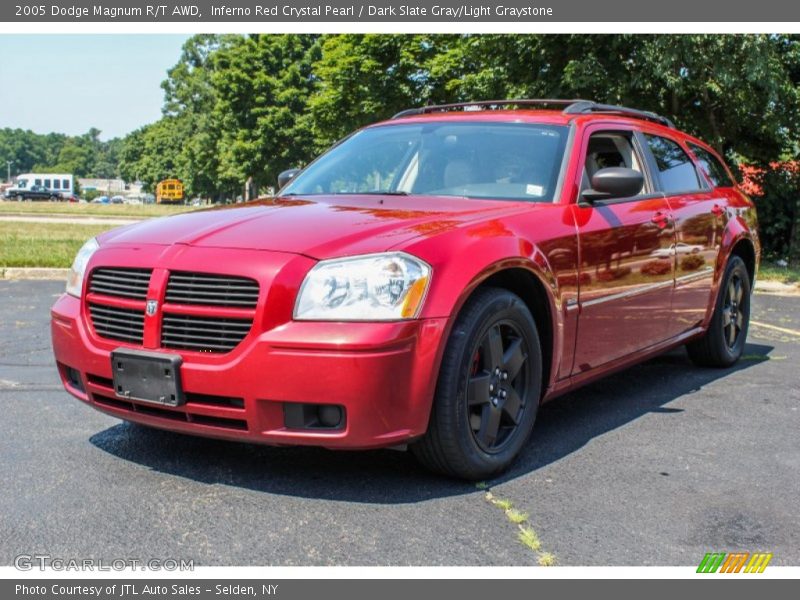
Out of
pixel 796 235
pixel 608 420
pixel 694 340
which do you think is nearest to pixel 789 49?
pixel 796 235

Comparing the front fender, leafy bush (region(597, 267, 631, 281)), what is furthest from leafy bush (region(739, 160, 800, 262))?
the front fender

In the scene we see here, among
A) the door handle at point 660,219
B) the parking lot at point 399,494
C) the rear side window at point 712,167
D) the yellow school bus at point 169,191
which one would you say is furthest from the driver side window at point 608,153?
the yellow school bus at point 169,191

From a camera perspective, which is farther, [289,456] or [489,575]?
[289,456]

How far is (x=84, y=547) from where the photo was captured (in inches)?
119

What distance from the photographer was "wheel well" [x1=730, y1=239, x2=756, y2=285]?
6586mm

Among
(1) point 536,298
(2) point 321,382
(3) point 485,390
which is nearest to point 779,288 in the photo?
(1) point 536,298

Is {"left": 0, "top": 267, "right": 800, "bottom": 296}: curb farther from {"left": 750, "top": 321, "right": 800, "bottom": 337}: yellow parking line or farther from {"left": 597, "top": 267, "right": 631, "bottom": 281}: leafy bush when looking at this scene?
{"left": 597, "top": 267, "right": 631, "bottom": 281}: leafy bush

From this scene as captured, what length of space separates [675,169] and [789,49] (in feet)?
34.6

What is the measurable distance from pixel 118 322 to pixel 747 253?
4.89 metres

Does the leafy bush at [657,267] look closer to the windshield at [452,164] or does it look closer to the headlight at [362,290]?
the windshield at [452,164]

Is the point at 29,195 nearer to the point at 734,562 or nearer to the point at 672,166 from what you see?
the point at 672,166

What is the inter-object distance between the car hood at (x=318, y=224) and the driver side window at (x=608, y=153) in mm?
719

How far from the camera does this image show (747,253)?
6781 mm

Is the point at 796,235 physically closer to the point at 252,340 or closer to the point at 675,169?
the point at 675,169
